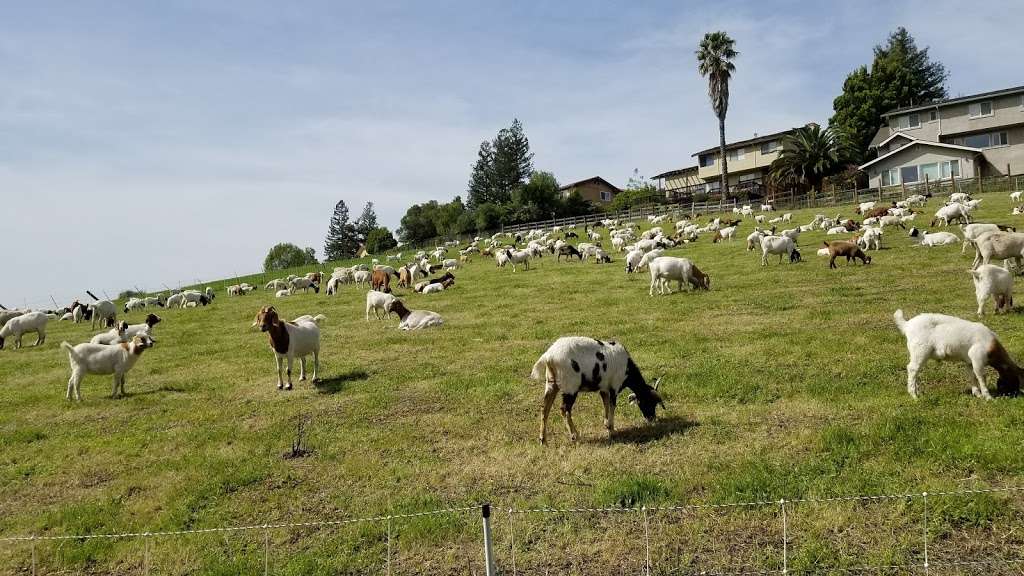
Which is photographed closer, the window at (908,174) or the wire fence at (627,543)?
the wire fence at (627,543)

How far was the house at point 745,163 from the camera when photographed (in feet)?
258

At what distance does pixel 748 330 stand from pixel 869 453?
7.73 m

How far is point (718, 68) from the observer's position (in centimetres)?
6544

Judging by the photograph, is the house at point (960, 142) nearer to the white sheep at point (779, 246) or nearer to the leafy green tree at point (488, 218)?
the white sheep at point (779, 246)

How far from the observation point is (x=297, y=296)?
36594 millimetres

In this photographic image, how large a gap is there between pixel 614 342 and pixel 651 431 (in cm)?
138

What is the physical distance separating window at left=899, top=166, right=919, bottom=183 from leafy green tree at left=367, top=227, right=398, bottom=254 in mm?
61007

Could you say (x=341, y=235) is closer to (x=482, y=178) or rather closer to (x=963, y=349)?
(x=482, y=178)

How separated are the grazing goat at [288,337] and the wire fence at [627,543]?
20.9 feet

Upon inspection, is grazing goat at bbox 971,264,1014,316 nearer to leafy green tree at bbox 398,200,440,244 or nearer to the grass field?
the grass field

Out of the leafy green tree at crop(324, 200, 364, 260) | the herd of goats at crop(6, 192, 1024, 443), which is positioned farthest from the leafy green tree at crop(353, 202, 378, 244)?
the herd of goats at crop(6, 192, 1024, 443)

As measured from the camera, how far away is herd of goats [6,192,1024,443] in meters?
9.18

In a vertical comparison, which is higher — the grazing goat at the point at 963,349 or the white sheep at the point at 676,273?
the white sheep at the point at 676,273

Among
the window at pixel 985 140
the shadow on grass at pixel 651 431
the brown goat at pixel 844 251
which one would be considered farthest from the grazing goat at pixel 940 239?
the window at pixel 985 140
